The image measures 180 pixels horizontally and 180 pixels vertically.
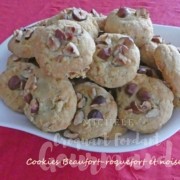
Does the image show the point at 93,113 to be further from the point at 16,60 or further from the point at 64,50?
the point at 16,60

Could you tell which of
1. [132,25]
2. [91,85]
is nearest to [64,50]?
[91,85]

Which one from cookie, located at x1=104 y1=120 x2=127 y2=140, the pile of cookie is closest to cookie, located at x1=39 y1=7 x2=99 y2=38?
the pile of cookie

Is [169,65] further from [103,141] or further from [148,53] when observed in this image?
[103,141]

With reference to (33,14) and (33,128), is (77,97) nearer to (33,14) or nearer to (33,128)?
(33,128)

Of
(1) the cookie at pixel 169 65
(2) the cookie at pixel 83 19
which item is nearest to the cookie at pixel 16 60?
(2) the cookie at pixel 83 19

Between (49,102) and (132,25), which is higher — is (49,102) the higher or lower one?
the lower one

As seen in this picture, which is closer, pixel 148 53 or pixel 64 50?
pixel 64 50

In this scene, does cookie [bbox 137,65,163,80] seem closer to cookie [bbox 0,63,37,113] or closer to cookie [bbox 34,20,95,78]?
cookie [bbox 34,20,95,78]
